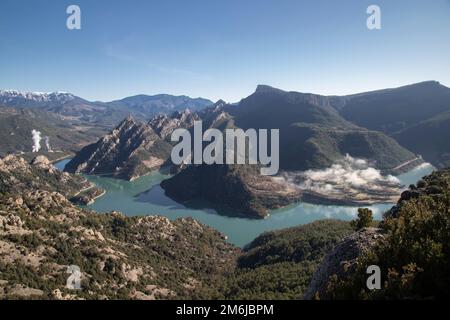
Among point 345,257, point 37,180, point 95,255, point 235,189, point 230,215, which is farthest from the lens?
point 235,189

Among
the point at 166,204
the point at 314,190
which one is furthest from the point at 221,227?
the point at 314,190

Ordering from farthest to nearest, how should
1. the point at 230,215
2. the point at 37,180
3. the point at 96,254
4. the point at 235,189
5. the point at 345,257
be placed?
1. the point at 235,189
2. the point at 37,180
3. the point at 230,215
4. the point at 96,254
5. the point at 345,257

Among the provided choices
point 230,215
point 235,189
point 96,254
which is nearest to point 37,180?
point 230,215

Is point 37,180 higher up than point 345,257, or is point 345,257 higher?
point 345,257

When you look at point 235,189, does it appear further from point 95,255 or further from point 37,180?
point 95,255

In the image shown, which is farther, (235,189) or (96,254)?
(235,189)
